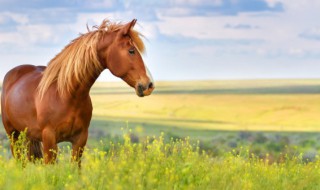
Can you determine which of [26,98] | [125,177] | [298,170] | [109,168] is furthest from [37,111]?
[298,170]

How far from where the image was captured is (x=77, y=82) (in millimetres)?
10375

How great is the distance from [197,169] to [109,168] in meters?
1.46

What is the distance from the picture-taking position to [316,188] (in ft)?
35.5

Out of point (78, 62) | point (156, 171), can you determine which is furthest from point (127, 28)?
point (156, 171)

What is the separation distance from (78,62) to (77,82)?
0.30 m

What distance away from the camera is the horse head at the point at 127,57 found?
967cm

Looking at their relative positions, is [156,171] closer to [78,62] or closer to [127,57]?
[127,57]

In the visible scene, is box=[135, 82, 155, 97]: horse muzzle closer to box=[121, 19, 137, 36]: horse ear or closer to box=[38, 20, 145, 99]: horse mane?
box=[38, 20, 145, 99]: horse mane

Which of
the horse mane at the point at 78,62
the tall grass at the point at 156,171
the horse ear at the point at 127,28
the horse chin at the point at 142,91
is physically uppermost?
the horse ear at the point at 127,28

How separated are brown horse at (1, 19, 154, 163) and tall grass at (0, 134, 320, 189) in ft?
1.30

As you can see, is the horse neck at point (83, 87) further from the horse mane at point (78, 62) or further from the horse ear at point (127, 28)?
the horse ear at point (127, 28)

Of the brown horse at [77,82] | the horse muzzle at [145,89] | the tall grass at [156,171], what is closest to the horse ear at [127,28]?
the brown horse at [77,82]

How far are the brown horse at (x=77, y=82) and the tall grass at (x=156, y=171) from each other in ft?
1.30

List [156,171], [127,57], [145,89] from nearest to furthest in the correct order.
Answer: [156,171] → [145,89] → [127,57]
